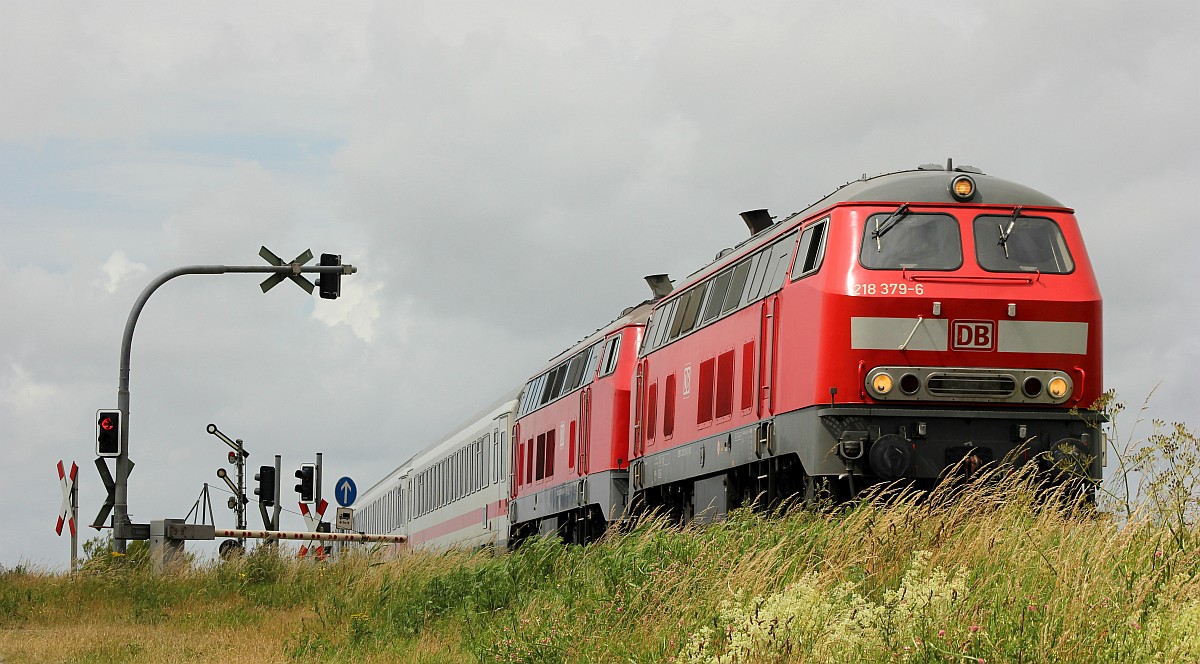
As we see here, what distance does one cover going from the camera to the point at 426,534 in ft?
132

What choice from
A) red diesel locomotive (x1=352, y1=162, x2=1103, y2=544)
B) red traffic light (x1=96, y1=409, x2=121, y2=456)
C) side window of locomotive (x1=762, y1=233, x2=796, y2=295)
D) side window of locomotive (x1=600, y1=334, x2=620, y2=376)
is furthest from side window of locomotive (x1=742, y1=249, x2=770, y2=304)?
red traffic light (x1=96, y1=409, x2=121, y2=456)

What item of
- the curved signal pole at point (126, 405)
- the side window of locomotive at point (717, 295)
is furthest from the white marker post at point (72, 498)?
the side window of locomotive at point (717, 295)

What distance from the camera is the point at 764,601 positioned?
8555 millimetres

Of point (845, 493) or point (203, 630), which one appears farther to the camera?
point (203, 630)

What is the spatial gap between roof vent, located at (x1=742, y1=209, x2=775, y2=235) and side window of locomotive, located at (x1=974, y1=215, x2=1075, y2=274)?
14.9 feet

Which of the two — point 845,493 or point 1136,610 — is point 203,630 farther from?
point 1136,610

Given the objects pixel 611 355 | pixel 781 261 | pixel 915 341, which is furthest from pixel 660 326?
pixel 915 341

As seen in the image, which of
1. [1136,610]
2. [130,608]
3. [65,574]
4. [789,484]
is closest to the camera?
[1136,610]

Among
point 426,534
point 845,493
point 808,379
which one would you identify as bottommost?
point 426,534

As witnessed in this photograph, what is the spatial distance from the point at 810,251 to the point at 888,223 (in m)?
0.82

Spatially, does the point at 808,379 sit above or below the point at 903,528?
above

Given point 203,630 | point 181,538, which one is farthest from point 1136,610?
point 181,538

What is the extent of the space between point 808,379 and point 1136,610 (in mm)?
6137

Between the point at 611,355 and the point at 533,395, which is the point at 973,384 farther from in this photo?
the point at 533,395
